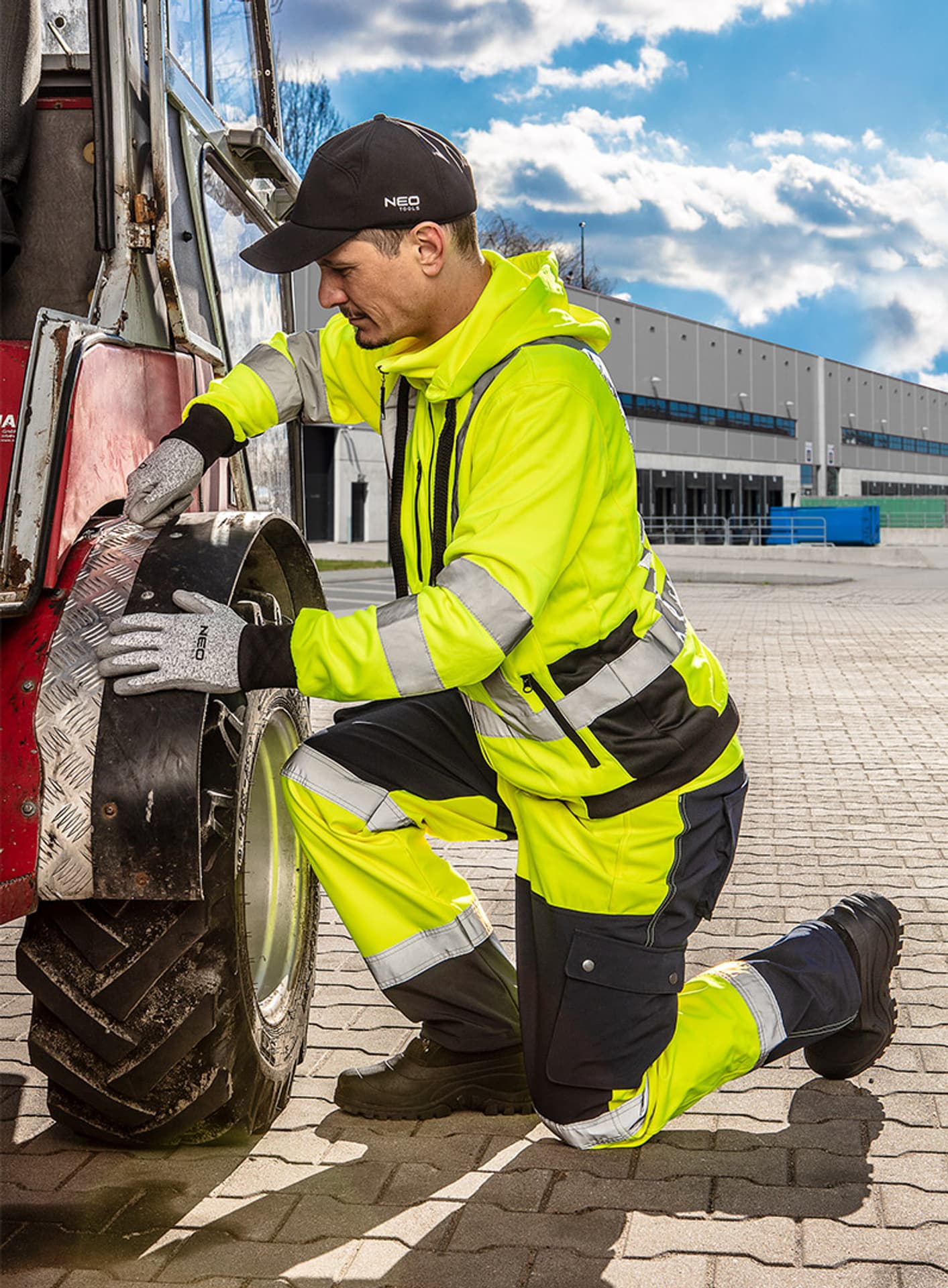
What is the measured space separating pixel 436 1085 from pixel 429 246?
5.89ft

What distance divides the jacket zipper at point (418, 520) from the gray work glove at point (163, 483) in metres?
0.43

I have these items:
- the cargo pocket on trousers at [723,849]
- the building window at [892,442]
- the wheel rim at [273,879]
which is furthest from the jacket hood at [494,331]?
the building window at [892,442]

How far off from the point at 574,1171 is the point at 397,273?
1.83 m

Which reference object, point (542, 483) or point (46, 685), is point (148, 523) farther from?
point (542, 483)

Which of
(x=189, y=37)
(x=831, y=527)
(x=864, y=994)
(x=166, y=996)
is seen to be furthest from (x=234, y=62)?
(x=831, y=527)

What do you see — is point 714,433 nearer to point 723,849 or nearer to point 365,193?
point 723,849

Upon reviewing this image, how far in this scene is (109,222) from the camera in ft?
9.94

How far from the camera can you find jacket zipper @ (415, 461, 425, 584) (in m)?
2.97

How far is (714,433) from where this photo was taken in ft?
179

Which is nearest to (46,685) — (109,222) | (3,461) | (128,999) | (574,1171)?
(3,461)

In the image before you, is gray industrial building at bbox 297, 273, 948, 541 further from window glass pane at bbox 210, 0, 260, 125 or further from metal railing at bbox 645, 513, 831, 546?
window glass pane at bbox 210, 0, 260, 125

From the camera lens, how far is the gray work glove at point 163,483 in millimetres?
2822

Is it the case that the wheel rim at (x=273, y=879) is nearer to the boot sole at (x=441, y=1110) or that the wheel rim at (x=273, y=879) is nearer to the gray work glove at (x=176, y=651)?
the boot sole at (x=441, y=1110)

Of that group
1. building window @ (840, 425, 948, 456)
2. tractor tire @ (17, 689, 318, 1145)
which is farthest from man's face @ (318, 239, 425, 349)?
building window @ (840, 425, 948, 456)
